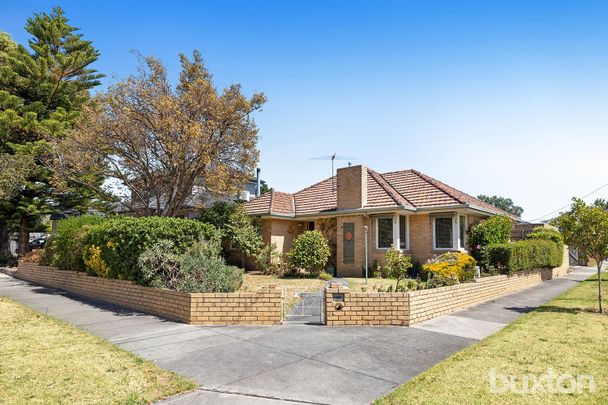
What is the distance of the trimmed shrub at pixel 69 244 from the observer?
44.0ft

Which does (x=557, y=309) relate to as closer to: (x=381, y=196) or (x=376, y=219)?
(x=376, y=219)

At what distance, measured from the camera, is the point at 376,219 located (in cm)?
1811

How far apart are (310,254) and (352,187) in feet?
13.8

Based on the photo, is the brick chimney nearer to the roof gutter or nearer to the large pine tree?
the roof gutter

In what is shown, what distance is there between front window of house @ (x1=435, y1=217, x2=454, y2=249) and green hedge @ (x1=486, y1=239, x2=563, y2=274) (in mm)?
1835

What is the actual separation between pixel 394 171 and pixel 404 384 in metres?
18.4

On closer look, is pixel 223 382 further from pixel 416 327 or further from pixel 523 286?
pixel 523 286

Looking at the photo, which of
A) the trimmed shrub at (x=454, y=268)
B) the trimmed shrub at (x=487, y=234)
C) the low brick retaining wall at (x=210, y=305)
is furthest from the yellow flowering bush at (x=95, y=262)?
the trimmed shrub at (x=487, y=234)

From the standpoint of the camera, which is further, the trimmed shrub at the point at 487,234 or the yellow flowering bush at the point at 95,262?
the trimmed shrub at the point at 487,234

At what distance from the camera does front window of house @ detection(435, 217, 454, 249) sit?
17.5 meters

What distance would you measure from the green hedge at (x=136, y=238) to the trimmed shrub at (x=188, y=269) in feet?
0.96

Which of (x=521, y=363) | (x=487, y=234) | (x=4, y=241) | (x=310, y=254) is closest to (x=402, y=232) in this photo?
(x=487, y=234)

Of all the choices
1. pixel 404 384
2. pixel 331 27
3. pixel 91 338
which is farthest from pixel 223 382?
pixel 331 27

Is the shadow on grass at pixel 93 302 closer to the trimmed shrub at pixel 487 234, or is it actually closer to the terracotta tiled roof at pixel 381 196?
the terracotta tiled roof at pixel 381 196
